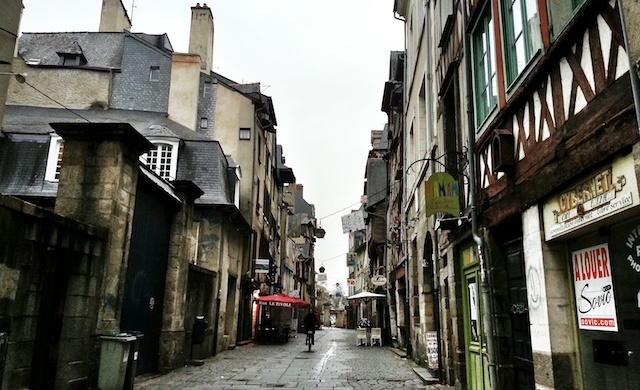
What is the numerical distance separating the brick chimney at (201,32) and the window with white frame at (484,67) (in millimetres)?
20200

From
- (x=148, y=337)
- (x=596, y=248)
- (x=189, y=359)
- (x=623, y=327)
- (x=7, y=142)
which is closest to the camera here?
(x=623, y=327)

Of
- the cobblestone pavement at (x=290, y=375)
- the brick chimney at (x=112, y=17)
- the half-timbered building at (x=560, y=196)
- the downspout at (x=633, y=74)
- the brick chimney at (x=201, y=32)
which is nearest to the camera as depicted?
the downspout at (x=633, y=74)

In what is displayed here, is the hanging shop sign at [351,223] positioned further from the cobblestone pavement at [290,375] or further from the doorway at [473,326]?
the doorway at [473,326]

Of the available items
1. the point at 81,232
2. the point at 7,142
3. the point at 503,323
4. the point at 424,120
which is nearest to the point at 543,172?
the point at 503,323

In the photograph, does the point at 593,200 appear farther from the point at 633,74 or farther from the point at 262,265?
the point at 262,265

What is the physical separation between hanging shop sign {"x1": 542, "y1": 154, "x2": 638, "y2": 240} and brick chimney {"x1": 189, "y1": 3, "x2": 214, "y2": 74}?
23.3m

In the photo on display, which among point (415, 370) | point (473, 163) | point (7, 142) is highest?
point (7, 142)

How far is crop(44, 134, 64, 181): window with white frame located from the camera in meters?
15.5

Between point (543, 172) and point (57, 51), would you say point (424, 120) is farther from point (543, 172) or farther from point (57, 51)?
point (57, 51)

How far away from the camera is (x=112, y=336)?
777cm

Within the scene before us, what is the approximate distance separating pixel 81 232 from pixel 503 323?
634 centimetres

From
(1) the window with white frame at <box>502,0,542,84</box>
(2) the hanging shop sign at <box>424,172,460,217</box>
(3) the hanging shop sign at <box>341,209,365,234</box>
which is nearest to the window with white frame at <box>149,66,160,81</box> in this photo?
(3) the hanging shop sign at <box>341,209,365,234</box>

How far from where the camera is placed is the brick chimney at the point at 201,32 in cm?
2584

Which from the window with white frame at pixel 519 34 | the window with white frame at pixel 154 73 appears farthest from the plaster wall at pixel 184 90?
the window with white frame at pixel 519 34
